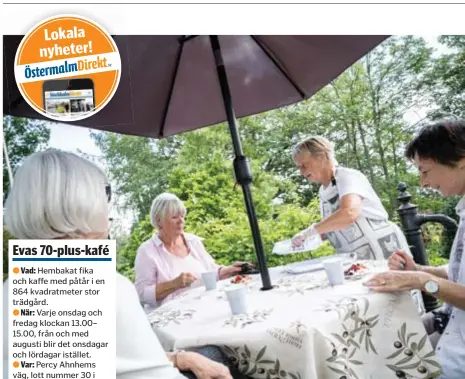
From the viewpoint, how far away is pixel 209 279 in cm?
133

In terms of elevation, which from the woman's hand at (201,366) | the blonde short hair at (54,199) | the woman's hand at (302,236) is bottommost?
the woman's hand at (201,366)

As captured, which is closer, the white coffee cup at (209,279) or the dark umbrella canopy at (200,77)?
the dark umbrella canopy at (200,77)

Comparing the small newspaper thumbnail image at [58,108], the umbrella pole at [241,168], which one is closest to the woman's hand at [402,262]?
the umbrella pole at [241,168]

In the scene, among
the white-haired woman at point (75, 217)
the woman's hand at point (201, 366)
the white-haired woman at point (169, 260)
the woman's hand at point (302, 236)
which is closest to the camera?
the white-haired woman at point (75, 217)

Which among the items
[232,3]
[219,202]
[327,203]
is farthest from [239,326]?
[232,3]

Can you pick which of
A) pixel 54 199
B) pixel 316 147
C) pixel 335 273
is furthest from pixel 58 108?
pixel 335 273

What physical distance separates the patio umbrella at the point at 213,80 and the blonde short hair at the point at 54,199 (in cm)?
19

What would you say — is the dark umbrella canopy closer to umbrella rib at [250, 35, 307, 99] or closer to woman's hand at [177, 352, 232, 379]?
umbrella rib at [250, 35, 307, 99]

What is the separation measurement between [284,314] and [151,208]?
435mm

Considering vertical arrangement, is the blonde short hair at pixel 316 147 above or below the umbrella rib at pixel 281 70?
below

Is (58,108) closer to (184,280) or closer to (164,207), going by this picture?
(164,207)

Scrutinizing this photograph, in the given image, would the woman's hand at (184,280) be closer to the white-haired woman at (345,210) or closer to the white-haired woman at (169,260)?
the white-haired woman at (169,260)

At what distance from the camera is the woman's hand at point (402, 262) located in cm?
117

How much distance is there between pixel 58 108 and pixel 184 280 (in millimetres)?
659
